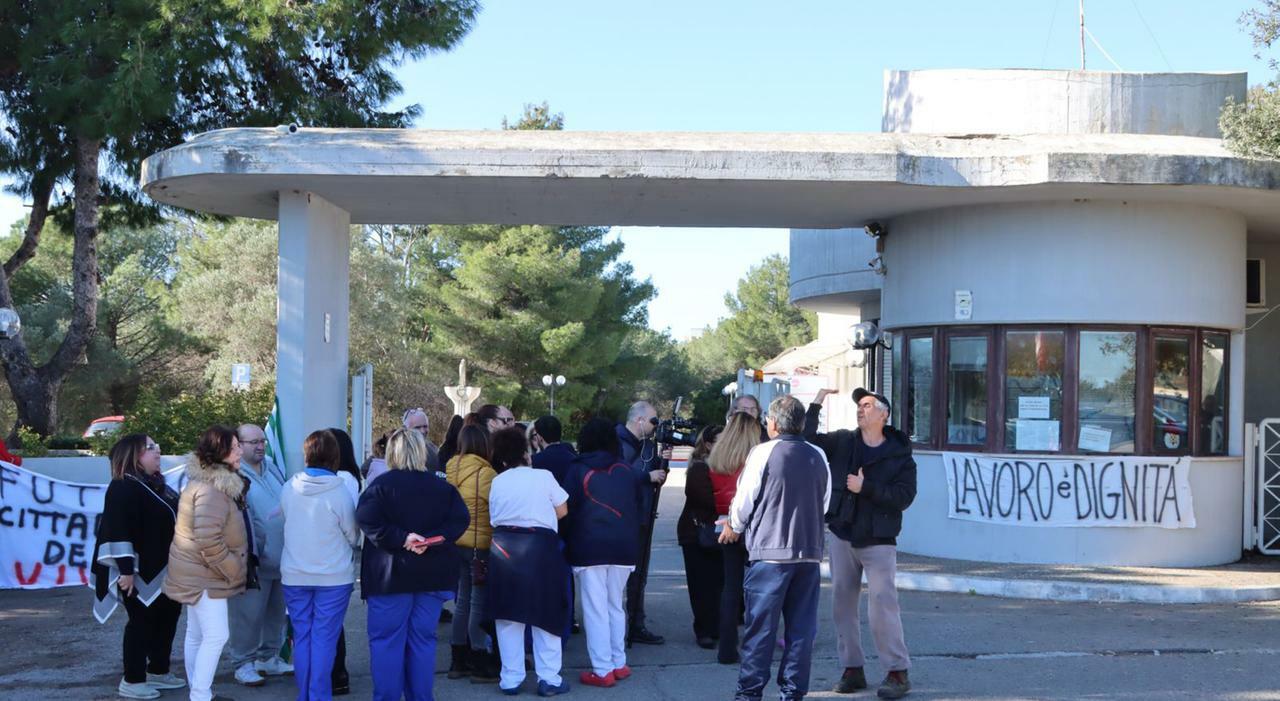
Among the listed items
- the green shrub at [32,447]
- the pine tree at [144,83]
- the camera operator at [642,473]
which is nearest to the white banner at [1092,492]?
the camera operator at [642,473]

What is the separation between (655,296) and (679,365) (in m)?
20.5

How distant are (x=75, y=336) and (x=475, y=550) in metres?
15.4

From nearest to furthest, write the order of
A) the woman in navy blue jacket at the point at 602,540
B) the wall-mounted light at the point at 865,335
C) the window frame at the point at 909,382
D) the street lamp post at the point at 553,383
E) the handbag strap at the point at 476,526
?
the handbag strap at the point at 476,526 → the woman in navy blue jacket at the point at 602,540 → the window frame at the point at 909,382 → the wall-mounted light at the point at 865,335 → the street lamp post at the point at 553,383

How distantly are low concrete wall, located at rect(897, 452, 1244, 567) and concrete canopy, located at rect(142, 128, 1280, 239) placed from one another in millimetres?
2839

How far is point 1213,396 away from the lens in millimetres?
12109

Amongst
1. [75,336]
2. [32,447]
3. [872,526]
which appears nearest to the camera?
[872,526]

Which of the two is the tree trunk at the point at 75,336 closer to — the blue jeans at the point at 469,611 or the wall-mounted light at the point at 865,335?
the wall-mounted light at the point at 865,335

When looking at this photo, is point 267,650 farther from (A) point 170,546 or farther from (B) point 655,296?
(B) point 655,296

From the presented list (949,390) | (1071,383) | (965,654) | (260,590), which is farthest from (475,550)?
(1071,383)

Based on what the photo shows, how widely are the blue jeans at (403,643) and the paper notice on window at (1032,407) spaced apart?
276 inches

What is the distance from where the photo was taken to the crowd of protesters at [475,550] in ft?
21.4

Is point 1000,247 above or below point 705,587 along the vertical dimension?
above

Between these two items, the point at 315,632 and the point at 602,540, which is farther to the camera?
the point at 602,540

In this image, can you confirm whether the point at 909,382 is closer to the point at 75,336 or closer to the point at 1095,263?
the point at 1095,263
